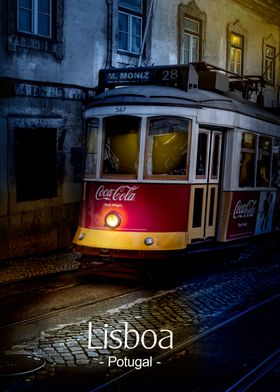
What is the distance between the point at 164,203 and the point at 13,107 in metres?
4.21

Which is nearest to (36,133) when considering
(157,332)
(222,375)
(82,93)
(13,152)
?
(13,152)

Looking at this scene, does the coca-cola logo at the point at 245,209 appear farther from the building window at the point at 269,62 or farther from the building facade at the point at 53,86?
the building window at the point at 269,62

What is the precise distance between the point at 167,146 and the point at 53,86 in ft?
13.6

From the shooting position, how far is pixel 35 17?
11.6 metres

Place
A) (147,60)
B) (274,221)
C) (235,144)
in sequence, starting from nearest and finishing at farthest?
(235,144)
(274,221)
(147,60)

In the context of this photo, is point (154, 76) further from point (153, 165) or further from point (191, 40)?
point (191, 40)

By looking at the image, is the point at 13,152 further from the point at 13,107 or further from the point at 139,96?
the point at 139,96

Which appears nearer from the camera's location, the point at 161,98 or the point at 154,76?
the point at 161,98

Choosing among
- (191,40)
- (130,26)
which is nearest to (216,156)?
(130,26)

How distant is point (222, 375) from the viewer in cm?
517

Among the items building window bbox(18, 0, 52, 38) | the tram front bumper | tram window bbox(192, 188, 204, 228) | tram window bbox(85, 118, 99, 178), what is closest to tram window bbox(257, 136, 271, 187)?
tram window bbox(192, 188, 204, 228)

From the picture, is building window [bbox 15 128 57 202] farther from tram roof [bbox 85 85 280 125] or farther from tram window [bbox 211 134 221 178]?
tram window [bbox 211 134 221 178]

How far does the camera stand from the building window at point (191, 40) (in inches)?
650

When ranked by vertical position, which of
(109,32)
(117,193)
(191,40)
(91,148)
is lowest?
(117,193)
